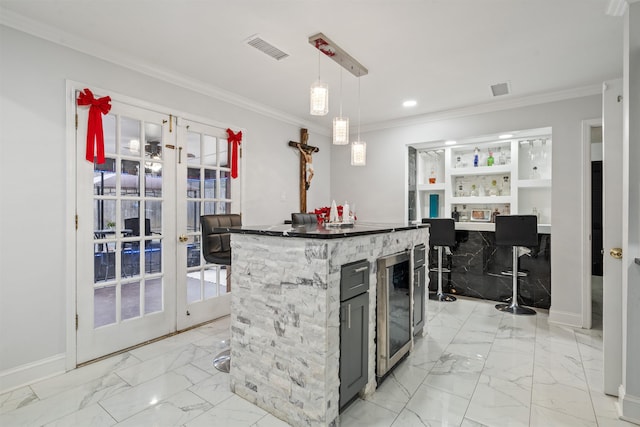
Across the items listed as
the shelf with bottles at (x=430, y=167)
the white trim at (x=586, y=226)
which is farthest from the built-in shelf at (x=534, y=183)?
the shelf with bottles at (x=430, y=167)

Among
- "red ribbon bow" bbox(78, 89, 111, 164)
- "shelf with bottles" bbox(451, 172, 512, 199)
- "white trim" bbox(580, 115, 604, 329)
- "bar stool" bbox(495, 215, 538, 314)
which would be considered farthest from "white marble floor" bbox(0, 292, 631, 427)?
"shelf with bottles" bbox(451, 172, 512, 199)

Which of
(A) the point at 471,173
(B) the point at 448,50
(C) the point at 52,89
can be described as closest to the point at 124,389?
(C) the point at 52,89

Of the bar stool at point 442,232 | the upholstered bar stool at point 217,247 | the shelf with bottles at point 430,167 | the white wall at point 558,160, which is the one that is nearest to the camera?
the upholstered bar stool at point 217,247

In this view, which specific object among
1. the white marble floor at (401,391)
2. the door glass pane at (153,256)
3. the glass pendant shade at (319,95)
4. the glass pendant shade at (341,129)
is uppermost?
the glass pendant shade at (319,95)

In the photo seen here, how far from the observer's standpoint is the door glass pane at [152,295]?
3025 millimetres

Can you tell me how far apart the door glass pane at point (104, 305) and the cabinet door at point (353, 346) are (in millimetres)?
2154

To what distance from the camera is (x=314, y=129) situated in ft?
17.0

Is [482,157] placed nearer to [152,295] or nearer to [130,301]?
Result: [152,295]

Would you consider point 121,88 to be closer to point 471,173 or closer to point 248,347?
point 248,347

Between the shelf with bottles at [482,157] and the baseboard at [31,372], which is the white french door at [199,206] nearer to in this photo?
the baseboard at [31,372]

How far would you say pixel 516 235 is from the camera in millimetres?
3770

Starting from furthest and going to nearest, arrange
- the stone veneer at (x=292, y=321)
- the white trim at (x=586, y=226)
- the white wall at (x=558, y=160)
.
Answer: the white wall at (x=558, y=160)
the white trim at (x=586, y=226)
the stone veneer at (x=292, y=321)

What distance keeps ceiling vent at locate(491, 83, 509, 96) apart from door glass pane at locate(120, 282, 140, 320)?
4.23 metres

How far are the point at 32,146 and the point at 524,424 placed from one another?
374 centimetres
